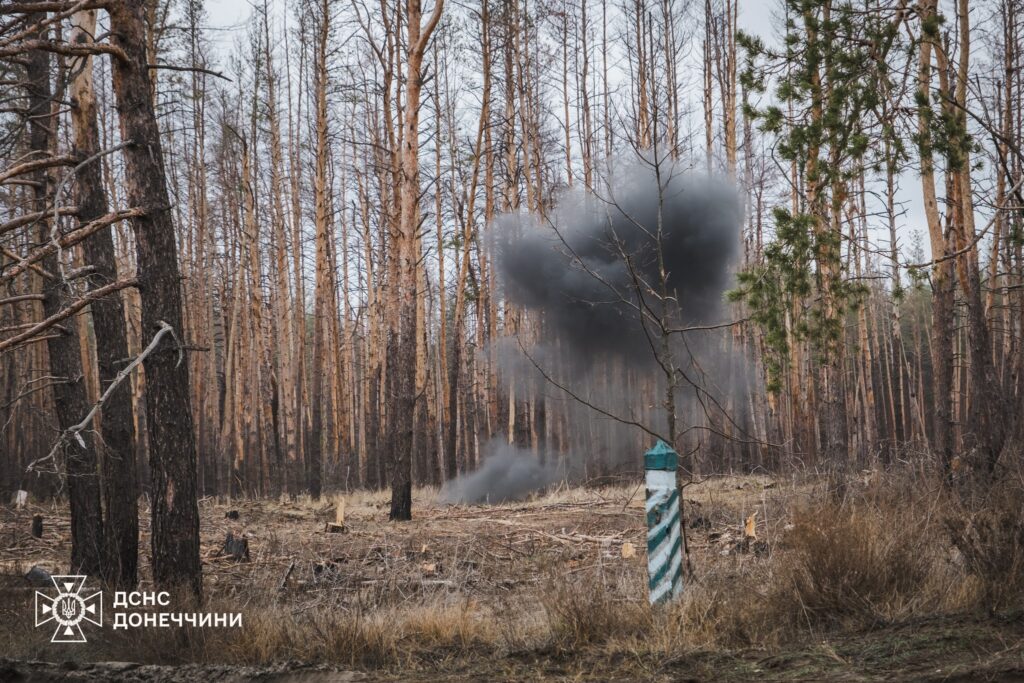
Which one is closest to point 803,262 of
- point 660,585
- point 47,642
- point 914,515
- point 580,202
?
point 914,515

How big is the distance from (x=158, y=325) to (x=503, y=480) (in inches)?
479

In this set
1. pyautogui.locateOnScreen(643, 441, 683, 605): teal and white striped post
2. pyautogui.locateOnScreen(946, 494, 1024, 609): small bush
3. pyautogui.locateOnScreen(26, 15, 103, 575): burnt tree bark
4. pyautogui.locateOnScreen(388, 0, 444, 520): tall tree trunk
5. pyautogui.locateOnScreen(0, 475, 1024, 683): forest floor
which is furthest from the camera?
pyautogui.locateOnScreen(388, 0, 444, 520): tall tree trunk

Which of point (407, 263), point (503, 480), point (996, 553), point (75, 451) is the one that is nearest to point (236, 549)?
point (75, 451)

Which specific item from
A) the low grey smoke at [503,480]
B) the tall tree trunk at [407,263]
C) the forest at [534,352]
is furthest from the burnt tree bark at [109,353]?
the low grey smoke at [503,480]

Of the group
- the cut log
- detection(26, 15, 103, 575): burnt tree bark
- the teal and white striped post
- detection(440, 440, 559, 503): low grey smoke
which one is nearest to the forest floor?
the teal and white striped post

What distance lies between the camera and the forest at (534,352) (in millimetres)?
4973

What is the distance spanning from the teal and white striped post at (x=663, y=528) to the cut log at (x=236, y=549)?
5.27m

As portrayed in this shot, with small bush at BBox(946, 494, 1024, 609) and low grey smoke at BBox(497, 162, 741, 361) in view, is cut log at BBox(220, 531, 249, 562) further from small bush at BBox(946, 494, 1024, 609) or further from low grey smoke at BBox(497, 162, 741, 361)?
low grey smoke at BBox(497, 162, 741, 361)

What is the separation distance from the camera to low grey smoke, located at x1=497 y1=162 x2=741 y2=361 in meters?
17.0

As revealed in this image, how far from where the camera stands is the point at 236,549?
29.1 ft

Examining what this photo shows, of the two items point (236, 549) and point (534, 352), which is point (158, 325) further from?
point (534, 352)

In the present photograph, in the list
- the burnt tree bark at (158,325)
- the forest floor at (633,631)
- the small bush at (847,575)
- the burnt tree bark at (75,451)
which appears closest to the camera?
the forest floor at (633,631)

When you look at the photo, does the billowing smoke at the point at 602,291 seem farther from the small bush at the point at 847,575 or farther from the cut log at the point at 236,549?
the small bush at the point at 847,575

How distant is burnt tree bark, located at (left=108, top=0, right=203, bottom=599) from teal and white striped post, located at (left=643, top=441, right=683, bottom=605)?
321cm
